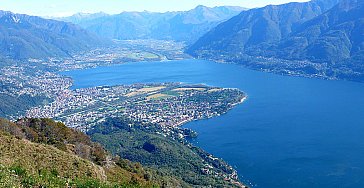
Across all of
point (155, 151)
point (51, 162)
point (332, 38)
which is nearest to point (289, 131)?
point (155, 151)

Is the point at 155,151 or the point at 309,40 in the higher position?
the point at 309,40

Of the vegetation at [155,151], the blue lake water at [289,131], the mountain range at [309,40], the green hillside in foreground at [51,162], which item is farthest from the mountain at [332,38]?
the green hillside in foreground at [51,162]

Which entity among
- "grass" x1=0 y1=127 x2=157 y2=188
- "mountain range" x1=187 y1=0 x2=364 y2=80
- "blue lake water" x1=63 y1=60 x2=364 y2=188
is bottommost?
"blue lake water" x1=63 y1=60 x2=364 y2=188

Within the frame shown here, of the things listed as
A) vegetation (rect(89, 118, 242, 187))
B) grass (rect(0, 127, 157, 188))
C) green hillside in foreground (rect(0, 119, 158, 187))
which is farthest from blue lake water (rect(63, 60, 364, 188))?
grass (rect(0, 127, 157, 188))

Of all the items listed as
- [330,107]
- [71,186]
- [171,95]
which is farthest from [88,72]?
[71,186]

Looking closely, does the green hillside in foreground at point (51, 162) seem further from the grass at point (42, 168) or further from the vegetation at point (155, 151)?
the vegetation at point (155, 151)

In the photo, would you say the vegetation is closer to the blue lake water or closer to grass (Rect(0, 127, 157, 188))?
the blue lake water

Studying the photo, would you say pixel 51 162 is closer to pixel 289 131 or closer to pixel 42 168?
pixel 42 168
